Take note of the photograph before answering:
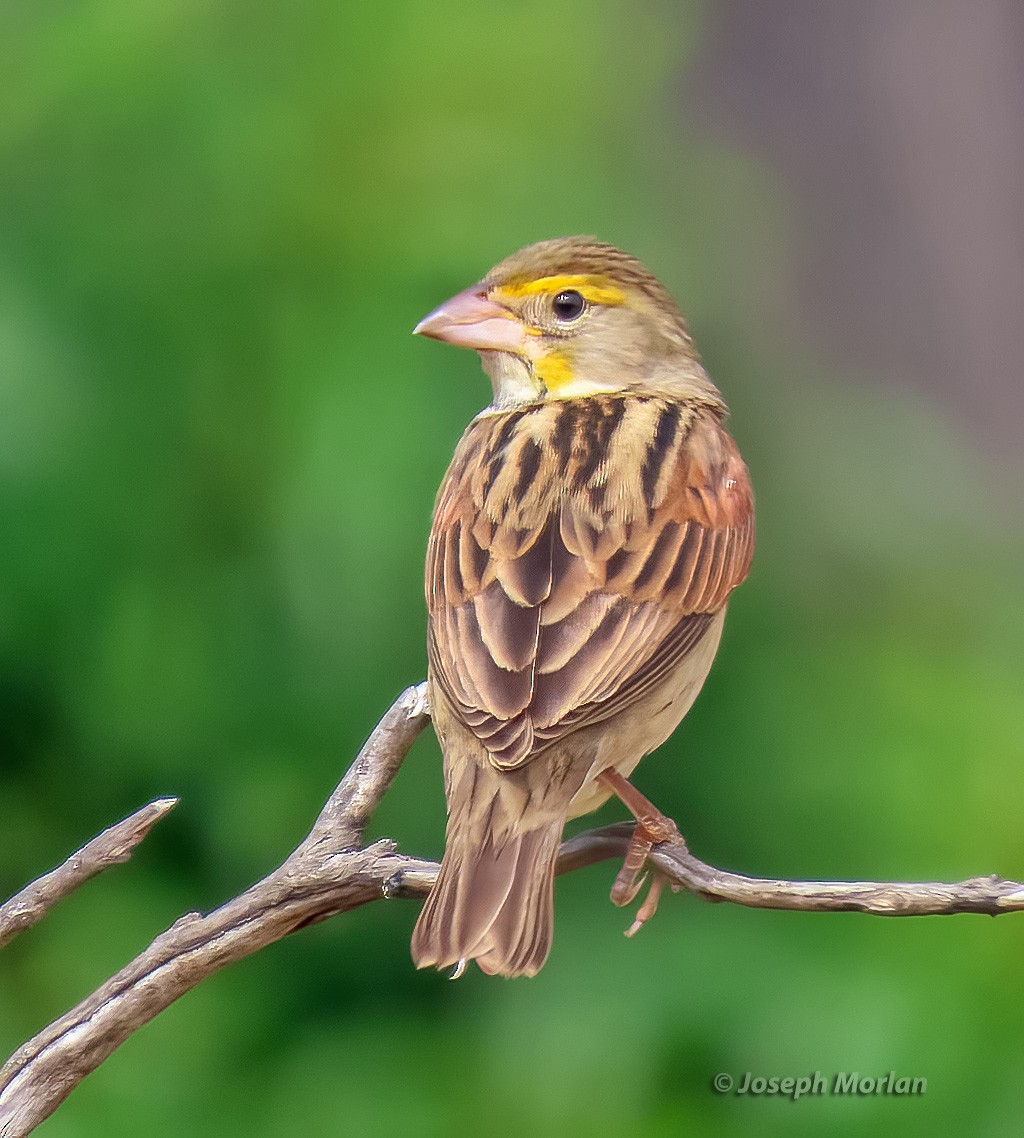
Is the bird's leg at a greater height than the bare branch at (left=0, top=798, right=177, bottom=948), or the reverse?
the bare branch at (left=0, top=798, right=177, bottom=948)

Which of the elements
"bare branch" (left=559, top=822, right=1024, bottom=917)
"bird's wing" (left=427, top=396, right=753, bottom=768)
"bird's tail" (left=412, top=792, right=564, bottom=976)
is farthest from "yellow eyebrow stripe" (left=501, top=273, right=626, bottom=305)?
"bare branch" (left=559, top=822, right=1024, bottom=917)

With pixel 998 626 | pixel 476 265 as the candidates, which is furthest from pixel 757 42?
pixel 998 626

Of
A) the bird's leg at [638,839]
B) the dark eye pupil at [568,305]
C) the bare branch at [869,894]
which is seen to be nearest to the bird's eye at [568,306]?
the dark eye pupil at [568,305]

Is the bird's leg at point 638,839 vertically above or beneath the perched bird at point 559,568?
beneath

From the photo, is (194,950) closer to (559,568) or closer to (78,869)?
(78,869)

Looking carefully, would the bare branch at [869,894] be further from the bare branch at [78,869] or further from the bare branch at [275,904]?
the bare branch at [78,869]

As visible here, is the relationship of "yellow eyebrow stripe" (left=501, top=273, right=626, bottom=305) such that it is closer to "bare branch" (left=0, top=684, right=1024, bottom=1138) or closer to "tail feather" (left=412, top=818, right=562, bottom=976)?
"bare branch" (left=0, top=684, right=1024, bottom=1138)

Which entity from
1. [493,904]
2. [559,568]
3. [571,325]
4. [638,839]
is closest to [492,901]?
[493,904]

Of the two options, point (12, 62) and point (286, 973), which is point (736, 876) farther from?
point (12, 62)
